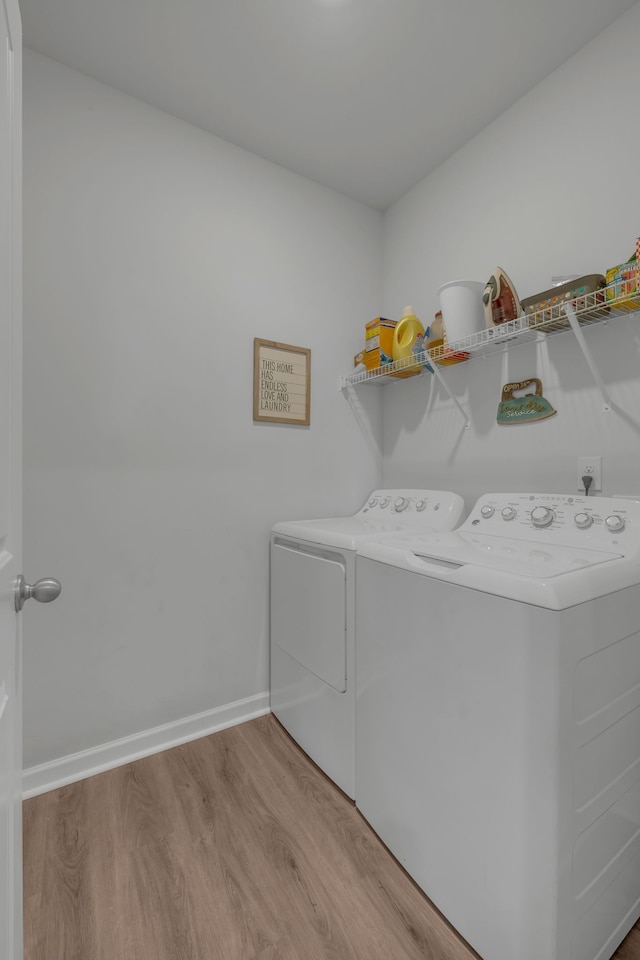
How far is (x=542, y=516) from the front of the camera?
4.49 feet

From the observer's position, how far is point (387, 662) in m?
1.20

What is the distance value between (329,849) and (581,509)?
4.12 ft

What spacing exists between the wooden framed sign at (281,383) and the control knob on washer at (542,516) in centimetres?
110

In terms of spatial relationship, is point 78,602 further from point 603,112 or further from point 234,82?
point 603,112

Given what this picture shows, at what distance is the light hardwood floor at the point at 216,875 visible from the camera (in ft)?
3.28

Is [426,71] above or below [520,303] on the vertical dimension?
above

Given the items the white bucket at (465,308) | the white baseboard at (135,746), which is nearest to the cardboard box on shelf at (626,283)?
the white bucket at (465,308)

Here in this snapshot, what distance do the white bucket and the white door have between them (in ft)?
4.49

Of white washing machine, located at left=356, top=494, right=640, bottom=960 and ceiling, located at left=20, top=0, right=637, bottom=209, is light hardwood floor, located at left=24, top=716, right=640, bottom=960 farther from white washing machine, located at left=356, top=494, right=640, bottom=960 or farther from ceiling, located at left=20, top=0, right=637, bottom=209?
ceiling, located at left=20, top=0, right=637, bottom=209

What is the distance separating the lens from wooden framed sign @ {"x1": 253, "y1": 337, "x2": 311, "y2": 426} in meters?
1.93

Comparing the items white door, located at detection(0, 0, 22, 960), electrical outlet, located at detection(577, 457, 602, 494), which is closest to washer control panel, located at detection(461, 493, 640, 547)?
electrical outlet, located at detection(577, 457, 602, 494)

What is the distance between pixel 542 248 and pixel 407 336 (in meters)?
0.60

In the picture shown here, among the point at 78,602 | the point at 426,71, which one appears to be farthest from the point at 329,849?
the point at 426,71

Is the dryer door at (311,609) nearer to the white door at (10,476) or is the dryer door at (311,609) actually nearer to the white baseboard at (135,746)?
the white baseboard at (135,746)
